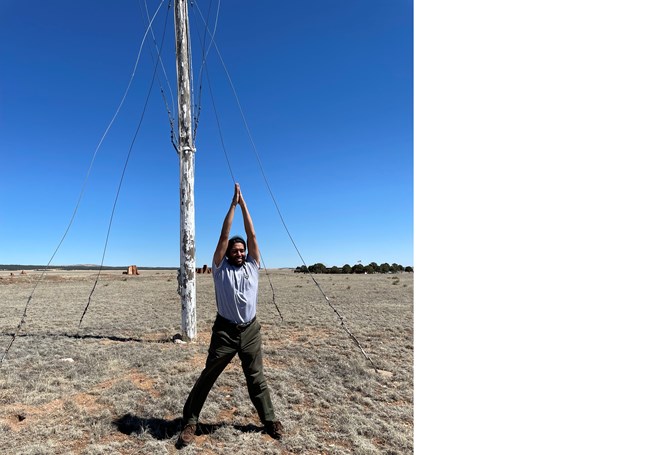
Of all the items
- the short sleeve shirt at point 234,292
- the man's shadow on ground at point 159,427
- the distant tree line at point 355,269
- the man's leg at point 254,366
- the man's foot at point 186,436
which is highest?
the distant tree line at point 355,269

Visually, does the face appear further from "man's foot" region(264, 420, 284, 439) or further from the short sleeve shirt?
"man's foot" region(264, 420, 284, 439)

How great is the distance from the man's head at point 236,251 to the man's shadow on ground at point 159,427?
156 centimetres

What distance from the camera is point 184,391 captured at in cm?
448

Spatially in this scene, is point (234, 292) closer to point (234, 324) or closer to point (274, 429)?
point (234, 324)

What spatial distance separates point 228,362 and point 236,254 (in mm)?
869

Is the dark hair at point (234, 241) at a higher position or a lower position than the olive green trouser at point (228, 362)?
higher

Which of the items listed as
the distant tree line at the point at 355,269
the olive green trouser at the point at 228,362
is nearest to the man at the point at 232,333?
the olive green trouser at the point at 228,362

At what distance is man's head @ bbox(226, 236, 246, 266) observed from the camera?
3.25 meters

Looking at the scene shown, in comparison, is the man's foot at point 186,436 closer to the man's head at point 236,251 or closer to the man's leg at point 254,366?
the man's leg at point 254,366

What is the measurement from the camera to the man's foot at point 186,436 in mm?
3184

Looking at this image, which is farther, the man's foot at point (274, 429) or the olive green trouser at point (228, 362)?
the man's foot at point (274, 429)

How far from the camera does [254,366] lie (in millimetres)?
3238
